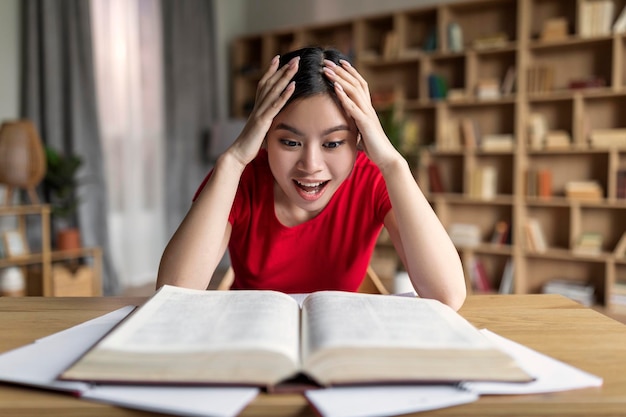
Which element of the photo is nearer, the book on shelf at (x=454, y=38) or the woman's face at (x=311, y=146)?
the woman's face at (x=311, y=146)

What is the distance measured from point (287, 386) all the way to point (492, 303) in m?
0.54

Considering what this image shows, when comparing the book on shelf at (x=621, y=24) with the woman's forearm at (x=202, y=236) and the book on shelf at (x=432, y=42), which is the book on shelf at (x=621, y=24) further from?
the woman's forearm at (x=202, y=236)

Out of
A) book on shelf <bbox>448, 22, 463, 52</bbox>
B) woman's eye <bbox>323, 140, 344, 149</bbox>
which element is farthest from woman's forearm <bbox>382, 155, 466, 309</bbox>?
book on shelf <bbox>448, 22, 463, 52</bbox>

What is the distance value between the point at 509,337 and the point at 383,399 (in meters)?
0.31

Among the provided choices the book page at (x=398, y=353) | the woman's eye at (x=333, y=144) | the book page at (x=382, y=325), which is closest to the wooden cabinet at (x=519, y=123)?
the woman's eye at (x=333, y=144)

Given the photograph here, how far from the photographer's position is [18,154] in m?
3.12

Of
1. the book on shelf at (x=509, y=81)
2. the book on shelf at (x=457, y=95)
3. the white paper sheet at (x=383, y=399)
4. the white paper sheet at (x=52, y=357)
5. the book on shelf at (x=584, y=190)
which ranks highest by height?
the book on shelf at (x=509, y=81)

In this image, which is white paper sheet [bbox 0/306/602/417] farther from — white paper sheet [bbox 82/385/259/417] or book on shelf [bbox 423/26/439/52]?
book on shelf [bbox 423/26/439/52]

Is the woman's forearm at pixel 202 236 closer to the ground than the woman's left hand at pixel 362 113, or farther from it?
closer to the ground

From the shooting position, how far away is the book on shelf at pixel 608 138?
148 inches

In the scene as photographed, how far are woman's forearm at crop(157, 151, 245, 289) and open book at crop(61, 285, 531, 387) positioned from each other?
1.31 ft

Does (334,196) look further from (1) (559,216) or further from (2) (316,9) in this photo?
(2) (316,9)

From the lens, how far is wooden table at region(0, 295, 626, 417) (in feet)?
1.61

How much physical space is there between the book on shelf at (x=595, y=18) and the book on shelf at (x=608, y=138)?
665 millimetres
